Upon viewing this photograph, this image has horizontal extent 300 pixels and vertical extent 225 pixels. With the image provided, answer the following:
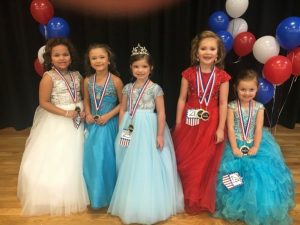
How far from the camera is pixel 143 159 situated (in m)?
2.42

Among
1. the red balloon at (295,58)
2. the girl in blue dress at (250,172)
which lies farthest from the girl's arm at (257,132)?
the red balloon at (295,58)

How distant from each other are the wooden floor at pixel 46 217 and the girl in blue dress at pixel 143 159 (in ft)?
0.39

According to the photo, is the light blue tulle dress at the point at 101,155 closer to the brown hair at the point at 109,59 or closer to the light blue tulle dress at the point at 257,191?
the brown hair at the point at 109,59

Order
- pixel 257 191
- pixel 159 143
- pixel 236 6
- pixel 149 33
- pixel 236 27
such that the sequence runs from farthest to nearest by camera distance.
A: pixel 149 33, pixel 236 27, pixel 236 6, pixel 159 143, pixel 257 191

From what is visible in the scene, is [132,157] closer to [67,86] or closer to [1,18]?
[67,86]

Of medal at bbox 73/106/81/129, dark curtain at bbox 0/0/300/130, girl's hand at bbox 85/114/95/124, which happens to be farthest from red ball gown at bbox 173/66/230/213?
dark curtain at bbox 0/0/300/130

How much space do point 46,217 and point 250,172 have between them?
5.05 feet

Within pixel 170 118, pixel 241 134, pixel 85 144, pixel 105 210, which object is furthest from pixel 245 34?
pixel 105 210

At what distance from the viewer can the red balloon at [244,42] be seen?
2.82 metres

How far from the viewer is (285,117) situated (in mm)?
4023

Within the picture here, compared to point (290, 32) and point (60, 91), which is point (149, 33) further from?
point (290, 32)

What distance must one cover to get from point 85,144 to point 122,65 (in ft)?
4.30

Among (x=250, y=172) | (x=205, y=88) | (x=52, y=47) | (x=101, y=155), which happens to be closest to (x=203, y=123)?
(x=205, y=88)

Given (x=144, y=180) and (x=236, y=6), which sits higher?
(x=236, y=6)
